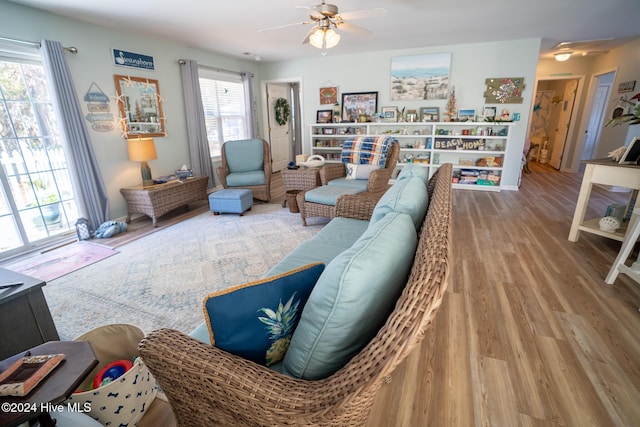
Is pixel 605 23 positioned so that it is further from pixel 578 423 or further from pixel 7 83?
pixel 7 83

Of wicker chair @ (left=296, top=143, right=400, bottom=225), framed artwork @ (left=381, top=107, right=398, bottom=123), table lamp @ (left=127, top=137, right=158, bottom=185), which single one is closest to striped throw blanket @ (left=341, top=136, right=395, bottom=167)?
wicker chair @ (left=296, top=143, right=400, bottom=225)

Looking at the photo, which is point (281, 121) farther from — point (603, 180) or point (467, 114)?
point (603, 180)

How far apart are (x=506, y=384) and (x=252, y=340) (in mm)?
1271

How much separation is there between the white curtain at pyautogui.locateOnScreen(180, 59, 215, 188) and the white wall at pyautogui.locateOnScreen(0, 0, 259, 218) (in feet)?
0.28

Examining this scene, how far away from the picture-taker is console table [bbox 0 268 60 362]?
4.27ft

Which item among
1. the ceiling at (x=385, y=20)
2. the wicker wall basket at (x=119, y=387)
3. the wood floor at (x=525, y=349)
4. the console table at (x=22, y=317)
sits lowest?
the wood floor at (x=525, y=349)

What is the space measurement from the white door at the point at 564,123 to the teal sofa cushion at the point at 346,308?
315 inches

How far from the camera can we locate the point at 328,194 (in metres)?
3.20

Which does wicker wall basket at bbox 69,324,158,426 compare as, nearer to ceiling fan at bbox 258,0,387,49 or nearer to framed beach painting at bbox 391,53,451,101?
ceiling fan at bbox 258,0,387,49

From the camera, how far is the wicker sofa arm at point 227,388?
694mm

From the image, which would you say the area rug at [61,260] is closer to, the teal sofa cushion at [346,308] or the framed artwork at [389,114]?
the teal sofa cushion at [346,308]

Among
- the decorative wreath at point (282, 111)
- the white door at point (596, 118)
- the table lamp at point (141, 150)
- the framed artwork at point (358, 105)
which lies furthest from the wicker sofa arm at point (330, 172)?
the white door at point (596, 118)

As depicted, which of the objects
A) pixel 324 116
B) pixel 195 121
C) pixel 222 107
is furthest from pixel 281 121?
pixel 195 121

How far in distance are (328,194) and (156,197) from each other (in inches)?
84.9
